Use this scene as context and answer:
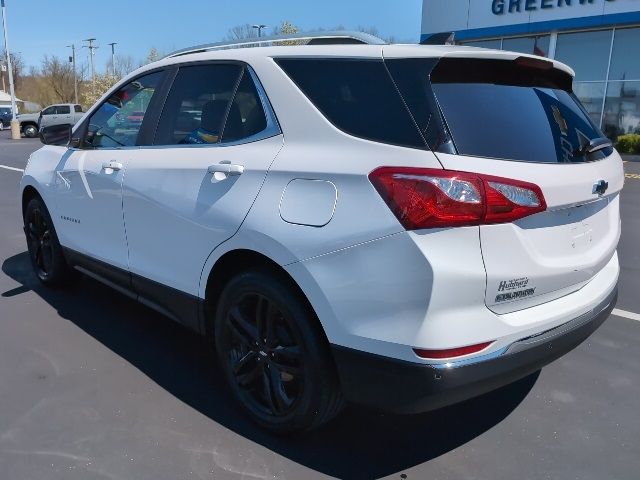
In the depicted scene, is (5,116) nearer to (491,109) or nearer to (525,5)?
(525,5)

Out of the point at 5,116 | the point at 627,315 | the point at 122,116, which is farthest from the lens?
the point at 5,116

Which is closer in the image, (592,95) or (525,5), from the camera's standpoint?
(592,95)

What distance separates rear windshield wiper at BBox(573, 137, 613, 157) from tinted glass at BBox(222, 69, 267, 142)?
145 centimetres

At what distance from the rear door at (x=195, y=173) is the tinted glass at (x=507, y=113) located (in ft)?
2.67

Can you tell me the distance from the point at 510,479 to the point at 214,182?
1.91 metres

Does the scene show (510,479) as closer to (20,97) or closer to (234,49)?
(234,49)

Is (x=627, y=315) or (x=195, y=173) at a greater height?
(x=195, y=173)

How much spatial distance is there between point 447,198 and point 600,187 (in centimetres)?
95

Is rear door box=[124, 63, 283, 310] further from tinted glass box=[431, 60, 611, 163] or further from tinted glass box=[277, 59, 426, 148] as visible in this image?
tinted glass box=[431, 60, 611, 163]

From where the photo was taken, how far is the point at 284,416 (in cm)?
264

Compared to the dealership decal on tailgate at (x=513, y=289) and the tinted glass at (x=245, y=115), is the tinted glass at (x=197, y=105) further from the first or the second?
the dealership decal on tailgate at (x=513, y=289)

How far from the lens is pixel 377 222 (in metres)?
2.12

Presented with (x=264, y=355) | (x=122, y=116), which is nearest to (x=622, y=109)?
(x=122, y=116)

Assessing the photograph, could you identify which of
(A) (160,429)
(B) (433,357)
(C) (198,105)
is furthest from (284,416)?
→ (C) (198,105)
